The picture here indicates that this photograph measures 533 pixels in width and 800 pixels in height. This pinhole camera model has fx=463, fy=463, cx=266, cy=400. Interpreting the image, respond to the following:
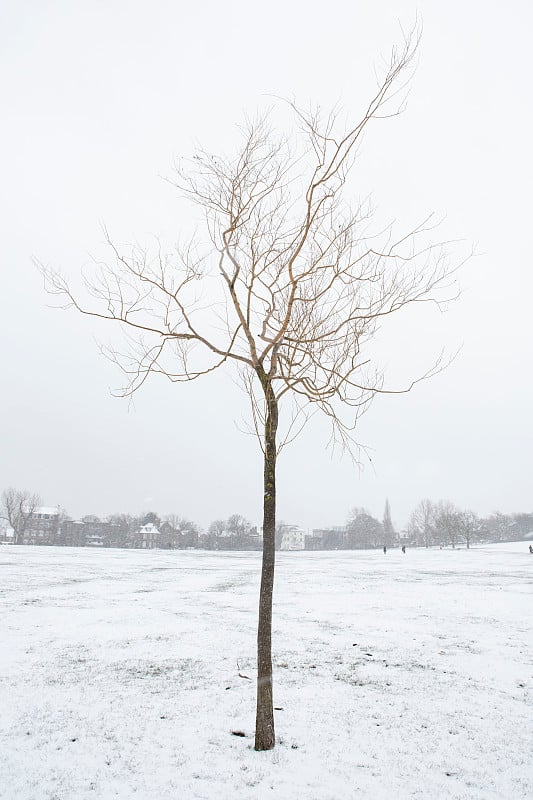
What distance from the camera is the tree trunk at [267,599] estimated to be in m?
6.34

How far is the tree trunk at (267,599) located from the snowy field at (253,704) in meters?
0.32

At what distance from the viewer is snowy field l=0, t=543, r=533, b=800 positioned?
5621 millimetres

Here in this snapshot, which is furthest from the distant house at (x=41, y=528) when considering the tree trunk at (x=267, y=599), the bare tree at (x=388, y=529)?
the tree trunk at (x=267, y=599)

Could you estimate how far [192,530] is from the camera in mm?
139000

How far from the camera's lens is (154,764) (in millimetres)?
5988

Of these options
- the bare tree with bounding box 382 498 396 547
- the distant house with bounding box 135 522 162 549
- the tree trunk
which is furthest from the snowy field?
the bare tree with bounding box 382 498 396 547

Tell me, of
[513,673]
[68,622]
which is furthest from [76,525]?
[513,673]

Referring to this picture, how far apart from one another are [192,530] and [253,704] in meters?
137

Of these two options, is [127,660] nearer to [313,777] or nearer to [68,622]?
[68,622]

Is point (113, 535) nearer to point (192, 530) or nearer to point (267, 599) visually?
point (192, 530)

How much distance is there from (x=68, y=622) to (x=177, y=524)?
159m

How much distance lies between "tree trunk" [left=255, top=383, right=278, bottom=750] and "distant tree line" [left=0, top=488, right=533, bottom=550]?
113304 mm

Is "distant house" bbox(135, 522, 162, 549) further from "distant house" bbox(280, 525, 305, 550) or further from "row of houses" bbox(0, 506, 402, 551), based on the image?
"distant house" bbox(280, 525, 305, 550)

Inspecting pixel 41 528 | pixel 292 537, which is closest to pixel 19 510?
pixel 41 528
